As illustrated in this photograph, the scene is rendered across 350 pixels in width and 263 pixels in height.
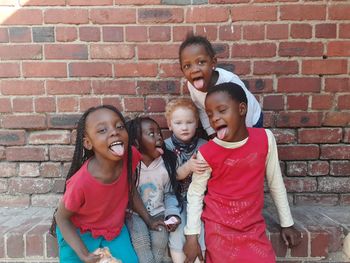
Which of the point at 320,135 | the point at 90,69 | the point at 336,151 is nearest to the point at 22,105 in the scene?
the point at 90,69

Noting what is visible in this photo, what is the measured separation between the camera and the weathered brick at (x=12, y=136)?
2.69m

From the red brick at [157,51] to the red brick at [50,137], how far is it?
709 millimetres

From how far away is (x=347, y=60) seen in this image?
2.61 metres

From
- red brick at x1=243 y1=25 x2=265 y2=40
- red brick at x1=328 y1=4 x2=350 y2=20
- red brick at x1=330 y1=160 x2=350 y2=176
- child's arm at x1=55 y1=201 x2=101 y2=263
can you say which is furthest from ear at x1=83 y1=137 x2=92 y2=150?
red brick at x1=328 y1=4 x2=350 y2=20

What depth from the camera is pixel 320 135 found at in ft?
8.75

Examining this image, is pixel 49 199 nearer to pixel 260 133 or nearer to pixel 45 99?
pixel 45 99

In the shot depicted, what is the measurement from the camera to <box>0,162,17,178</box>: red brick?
2717 millimetres

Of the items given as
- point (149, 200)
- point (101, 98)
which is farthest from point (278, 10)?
point (149, 200)

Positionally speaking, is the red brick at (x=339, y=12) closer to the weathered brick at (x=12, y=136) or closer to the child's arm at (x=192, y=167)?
the child's arm at (x=192, y=167)

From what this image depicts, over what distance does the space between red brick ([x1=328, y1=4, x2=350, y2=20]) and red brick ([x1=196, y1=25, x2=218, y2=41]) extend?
28.4 inches

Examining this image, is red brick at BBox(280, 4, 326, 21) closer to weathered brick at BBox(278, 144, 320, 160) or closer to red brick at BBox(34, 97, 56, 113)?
weathered brick at BBox(278, 144, 320, 160)

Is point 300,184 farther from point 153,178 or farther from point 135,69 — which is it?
point 135,69

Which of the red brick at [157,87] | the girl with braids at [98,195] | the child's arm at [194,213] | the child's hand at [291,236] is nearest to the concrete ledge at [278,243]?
the child's hand at [291,236]

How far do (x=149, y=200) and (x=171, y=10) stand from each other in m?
1.18
